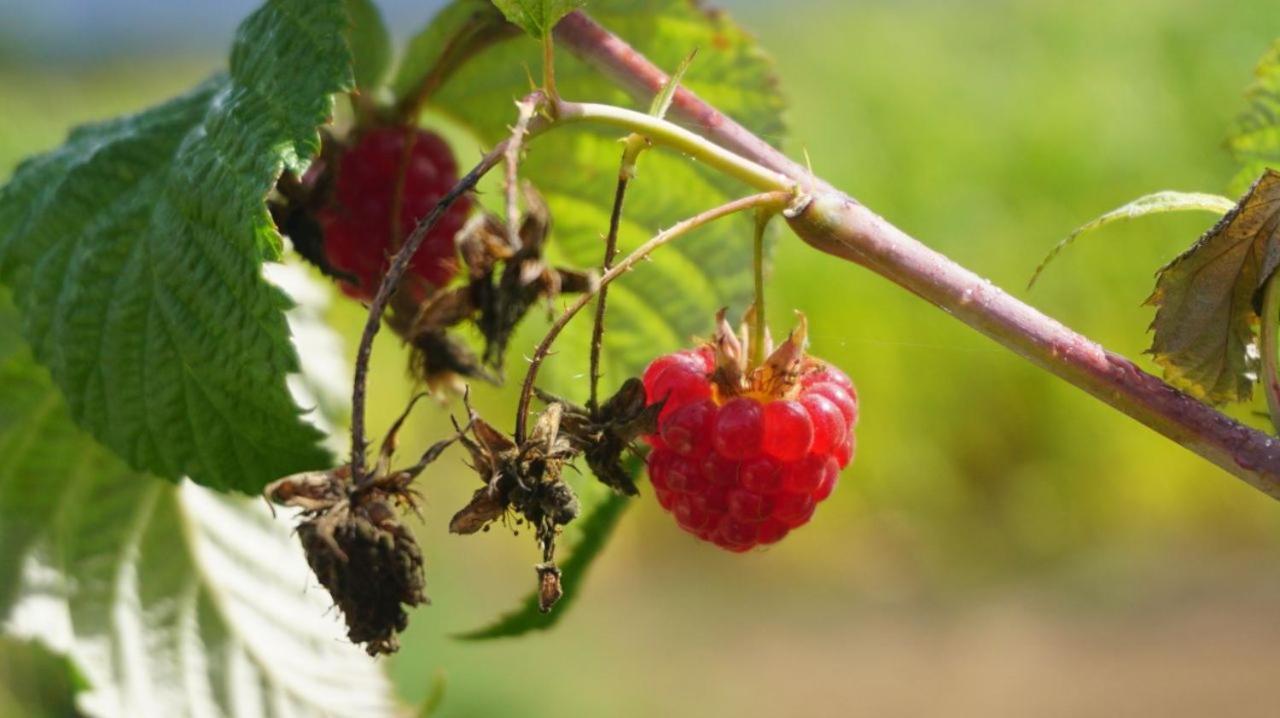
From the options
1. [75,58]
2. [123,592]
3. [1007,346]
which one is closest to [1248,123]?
[1007,346]

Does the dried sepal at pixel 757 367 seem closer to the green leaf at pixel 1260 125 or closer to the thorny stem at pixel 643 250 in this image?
the thorny stem at pixel 643 250

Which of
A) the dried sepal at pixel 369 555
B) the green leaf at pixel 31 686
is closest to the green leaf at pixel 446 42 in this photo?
the dried sepal at pixel 369 555

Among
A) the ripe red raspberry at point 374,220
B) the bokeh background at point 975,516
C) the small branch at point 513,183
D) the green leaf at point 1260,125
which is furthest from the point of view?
the bokeh background at point 975,516

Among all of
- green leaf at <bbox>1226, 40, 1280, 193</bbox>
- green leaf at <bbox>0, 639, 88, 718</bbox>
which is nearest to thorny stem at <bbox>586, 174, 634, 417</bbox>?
green leaf at <bbox>1226, 40, 1280, 193</bbox>

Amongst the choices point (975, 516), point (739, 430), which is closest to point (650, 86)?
point (739, 430)

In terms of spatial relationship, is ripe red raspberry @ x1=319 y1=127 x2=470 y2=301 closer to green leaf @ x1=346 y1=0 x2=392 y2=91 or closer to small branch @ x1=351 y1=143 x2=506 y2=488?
green leaf @ x1=346 y1=0 x2=392 y2=91
